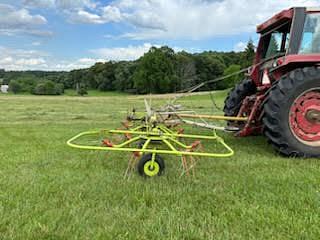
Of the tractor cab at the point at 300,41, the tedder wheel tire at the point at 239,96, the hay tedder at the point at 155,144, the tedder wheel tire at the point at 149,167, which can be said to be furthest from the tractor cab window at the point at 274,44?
the tedder wheel tire at the point at 149,167

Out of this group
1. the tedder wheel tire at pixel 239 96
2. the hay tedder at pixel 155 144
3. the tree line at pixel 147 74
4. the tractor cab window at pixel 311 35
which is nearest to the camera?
the hay tedder at pixel 155 144

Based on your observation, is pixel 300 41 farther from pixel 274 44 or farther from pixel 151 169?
pixel 151 169

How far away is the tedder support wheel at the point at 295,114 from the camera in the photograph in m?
4.70

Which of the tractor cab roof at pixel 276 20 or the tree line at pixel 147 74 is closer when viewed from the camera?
the tractor cab roof at pixel 276 20

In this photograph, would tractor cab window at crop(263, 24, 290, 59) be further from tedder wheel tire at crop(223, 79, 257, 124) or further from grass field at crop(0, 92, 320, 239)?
grass field at crop(0, 92, 320, 239)

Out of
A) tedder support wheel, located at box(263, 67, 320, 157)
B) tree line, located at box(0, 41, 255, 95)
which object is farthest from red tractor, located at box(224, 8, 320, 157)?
tree line, located at box(0, 41, 255, 95)

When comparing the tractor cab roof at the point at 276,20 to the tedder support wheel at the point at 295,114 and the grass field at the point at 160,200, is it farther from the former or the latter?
the grass field at the point at 160,200

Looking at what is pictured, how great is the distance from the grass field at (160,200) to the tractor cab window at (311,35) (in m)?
1.64

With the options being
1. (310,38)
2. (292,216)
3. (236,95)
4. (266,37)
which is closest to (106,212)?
(292,216)

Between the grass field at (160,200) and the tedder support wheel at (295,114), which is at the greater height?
the tedder support wheel at (295,114)

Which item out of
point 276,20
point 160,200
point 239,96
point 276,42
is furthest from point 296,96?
point 160,200

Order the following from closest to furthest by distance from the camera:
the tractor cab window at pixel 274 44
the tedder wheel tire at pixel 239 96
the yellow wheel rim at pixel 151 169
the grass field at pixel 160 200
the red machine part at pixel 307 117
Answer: the grass field at pixel 160 200
the yellow wheel rim at pixel 151 169
the red machine part at pixel 307 117
the tractor cab window at pixel 274 44
the tedder wheel tire at pixel 239 96

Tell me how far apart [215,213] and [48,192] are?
5.18 feet

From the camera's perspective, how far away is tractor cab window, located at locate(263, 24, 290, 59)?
6.07m
